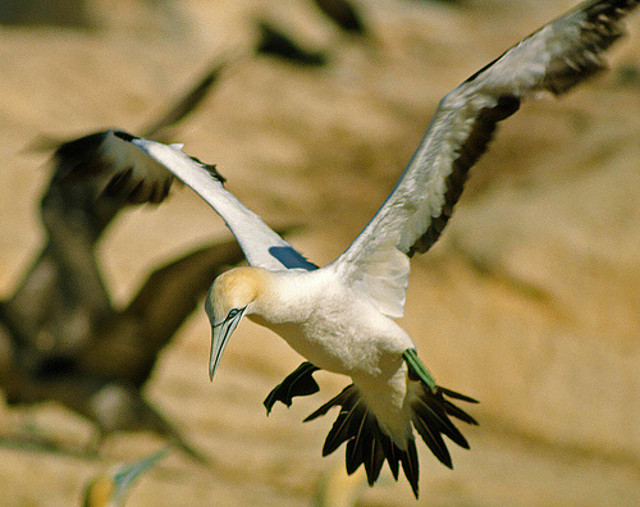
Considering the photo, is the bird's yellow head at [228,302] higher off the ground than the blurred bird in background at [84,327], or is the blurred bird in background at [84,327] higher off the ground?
the bird's yellow head at [228,302]

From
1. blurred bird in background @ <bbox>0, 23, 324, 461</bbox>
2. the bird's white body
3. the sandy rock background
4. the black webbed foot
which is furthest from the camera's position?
the sandy rock background

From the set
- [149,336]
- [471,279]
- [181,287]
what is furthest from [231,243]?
[471,279]

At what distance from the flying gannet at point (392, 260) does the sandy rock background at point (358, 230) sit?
904 mm

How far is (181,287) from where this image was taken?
3.91 meters

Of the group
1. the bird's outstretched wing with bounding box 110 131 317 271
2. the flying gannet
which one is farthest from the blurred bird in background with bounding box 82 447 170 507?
the bird's outstretched wing with bounding box 110 131 317 271

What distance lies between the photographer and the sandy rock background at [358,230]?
4934 mm

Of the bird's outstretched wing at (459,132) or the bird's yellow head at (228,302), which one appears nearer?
the bird's yellow head at (228,302)

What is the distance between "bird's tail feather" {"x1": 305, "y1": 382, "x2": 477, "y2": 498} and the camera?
7.52 feet

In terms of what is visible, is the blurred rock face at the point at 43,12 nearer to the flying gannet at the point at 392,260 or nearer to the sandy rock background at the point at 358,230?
the sandy rock background at the point at 358,230

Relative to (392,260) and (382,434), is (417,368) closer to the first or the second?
(392,260)

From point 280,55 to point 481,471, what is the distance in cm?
582

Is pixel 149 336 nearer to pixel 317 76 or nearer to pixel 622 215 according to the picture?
pixel 622 215

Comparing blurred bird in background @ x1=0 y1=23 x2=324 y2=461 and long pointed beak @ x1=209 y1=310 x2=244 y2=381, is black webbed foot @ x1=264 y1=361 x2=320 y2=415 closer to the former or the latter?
long pointed beak @ x1=209 y1=310 x2=244 y2=381

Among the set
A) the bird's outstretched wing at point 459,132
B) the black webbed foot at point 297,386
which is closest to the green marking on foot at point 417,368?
the bird's outstretched wing at point 459,132
